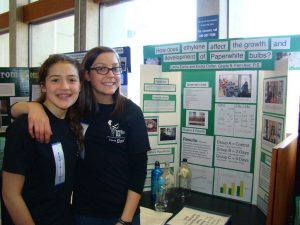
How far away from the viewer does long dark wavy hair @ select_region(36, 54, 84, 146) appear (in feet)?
4.25

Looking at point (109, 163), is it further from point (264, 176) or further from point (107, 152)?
point (264, 176)

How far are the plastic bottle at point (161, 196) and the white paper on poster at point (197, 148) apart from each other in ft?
0.91

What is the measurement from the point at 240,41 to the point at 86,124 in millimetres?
1053

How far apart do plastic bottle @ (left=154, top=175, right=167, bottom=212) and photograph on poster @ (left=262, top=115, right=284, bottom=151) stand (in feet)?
2.24

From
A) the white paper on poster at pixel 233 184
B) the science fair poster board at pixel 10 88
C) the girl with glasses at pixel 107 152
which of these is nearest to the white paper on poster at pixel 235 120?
the white paper on poster at pixel 233 184

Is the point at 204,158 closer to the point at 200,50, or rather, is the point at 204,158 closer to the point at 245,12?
the point at 200,50

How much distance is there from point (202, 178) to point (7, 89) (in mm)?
1586

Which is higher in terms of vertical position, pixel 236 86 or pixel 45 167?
pixel 236 86

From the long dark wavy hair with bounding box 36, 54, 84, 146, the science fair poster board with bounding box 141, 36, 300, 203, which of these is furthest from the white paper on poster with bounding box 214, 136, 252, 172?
the long dark wavy hair with bounding box 36, 54, 84, 146

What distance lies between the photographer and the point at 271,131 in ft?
5.49

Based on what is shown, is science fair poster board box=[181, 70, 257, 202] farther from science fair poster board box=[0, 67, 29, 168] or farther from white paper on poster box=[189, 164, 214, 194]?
science fair poster board box=[0, 67, 29, 168]

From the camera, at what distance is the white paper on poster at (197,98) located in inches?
78.9

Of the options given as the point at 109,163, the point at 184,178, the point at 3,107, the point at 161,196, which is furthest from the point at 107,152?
the point at 3,107

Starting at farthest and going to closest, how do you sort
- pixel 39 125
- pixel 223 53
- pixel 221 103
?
pixel 221 103, pixel 223 53, pixel 39 125
